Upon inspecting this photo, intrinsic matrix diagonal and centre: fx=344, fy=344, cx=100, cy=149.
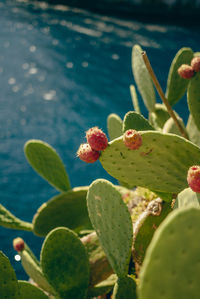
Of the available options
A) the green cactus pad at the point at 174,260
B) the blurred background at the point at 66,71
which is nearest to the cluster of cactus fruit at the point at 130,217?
the green cactus pad at the point at 174,260

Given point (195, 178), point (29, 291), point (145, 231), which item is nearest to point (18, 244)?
point (29, 291)

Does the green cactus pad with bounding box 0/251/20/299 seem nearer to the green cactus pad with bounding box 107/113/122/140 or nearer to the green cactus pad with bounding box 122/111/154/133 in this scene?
the green cactus pad with bounding box 122/111/154/133

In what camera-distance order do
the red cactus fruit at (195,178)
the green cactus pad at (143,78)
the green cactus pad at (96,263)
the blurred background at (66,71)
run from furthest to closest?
the blurred background at (66,71) < the green cactus pad at (143,78) < the green cactus pad at (96,263) < the red cactus fruit at (195,178)

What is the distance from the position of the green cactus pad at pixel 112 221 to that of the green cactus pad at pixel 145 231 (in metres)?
0.22

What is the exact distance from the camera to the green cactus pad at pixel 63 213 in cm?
131

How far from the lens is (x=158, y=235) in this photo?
41cm

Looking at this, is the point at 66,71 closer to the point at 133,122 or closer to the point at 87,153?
the point at 133,122

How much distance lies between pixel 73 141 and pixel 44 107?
0.63 metres

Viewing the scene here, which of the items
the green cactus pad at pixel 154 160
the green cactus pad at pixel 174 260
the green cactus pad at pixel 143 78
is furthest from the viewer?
the green cactus pad at pixel 143 78

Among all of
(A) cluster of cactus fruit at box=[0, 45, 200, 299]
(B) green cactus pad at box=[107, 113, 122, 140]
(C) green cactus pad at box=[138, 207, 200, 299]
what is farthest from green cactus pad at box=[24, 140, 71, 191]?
(C) green cactus pad at box=[138, 207, 200, 299]

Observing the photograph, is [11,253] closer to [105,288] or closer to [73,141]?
[105,288]

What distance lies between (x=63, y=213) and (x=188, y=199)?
28.8 inches

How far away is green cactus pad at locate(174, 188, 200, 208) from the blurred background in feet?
4.02

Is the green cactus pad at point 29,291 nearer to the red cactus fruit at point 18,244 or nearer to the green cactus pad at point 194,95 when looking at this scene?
the red cactus fruit at point 18,244
